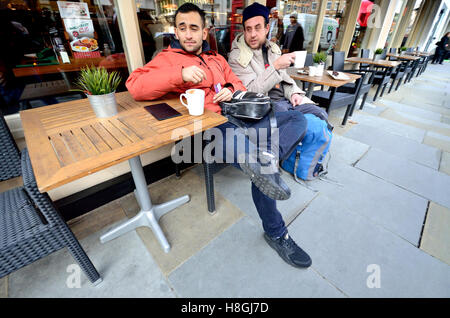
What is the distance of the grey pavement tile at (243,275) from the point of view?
3.73ft

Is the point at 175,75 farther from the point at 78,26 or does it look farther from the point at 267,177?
the point at 78,26

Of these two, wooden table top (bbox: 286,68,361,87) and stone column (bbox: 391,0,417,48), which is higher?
stone column (bbox: 391,0,417,48)

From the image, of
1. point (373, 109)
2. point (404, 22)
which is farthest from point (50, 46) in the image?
point (404, 22)

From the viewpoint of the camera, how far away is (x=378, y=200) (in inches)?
69.9

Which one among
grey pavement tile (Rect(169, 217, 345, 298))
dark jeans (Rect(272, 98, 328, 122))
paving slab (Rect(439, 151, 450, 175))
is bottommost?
paving slab (Rect(439, 151, 450, 175))

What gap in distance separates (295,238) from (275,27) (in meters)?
3.50

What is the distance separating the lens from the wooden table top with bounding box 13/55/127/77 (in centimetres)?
141

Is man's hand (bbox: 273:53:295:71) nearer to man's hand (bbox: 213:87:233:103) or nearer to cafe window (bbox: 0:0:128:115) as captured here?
man's hand (bbox: 213:87:233:103)

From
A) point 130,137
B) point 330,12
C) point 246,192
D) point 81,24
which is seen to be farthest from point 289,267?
point 330,12

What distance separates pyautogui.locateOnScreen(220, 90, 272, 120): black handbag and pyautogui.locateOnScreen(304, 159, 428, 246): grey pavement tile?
3.35ft

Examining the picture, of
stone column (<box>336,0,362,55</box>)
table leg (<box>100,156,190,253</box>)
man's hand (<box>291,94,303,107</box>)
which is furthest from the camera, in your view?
stone column (<box>336,0,362,55</box>)

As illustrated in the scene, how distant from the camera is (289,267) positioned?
49.3 inches

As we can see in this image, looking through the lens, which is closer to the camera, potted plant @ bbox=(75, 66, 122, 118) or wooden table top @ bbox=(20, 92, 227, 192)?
wooden table top @ bbox=(20, 92, 227, 192)

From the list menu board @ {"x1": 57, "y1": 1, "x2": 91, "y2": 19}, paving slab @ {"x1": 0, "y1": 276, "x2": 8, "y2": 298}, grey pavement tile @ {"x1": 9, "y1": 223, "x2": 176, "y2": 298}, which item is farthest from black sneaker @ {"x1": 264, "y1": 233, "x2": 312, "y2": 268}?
menu board @ {"x1": 57, "y1": 1, "x2": 91, "y2": 19}
